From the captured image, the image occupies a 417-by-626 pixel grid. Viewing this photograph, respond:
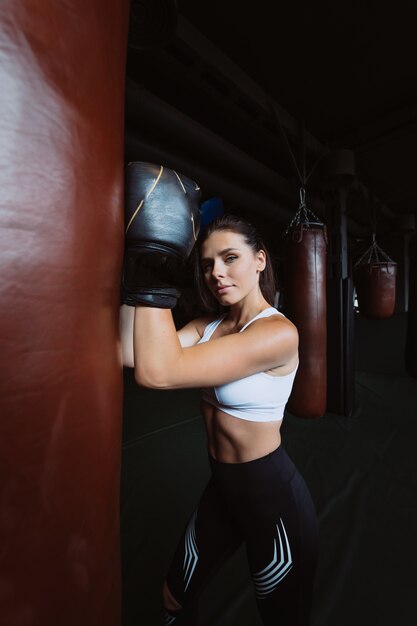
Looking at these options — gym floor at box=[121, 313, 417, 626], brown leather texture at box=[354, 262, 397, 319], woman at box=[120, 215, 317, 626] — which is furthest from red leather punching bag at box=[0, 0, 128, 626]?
brown leather texture at box=[354, 262, 397, 319]

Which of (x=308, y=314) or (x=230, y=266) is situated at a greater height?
(x=230, y=266)

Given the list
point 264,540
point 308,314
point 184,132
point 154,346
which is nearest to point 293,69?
point 184,132

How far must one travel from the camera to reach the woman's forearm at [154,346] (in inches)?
23.5

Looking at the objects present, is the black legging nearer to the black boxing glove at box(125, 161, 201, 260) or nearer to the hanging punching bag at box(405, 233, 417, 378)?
the black boxing glove at box(125, 161, 201, 260)

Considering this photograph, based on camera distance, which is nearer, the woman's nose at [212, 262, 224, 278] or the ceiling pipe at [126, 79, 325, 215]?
the woman's nose at [212, 262, 224, 278]

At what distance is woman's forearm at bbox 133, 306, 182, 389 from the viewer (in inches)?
23.5

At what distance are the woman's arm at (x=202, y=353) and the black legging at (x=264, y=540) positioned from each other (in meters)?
0.32

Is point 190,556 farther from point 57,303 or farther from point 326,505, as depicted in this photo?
point 326,505

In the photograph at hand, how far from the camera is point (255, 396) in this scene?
0.85m

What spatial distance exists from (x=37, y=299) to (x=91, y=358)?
106 mm

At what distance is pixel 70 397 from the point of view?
1.21 ft

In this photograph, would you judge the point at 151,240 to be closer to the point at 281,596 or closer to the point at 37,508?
A: the point at 37,508

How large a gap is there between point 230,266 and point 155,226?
47 centimetres

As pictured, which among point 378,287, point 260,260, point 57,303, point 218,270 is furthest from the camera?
point 378,287
